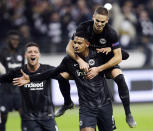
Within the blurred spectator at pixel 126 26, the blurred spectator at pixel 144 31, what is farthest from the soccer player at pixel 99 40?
the blurred spectator at pixel 144 31

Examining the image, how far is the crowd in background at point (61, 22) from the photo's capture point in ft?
67.1

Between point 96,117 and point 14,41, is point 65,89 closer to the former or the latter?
point 96,117

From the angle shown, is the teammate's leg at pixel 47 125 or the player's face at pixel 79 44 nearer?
the player's face at pixel 79 44

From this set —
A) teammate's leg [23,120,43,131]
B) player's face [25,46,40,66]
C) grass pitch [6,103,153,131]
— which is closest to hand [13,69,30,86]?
player's face [25,46,40,66]

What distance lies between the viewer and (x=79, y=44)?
10141 mm

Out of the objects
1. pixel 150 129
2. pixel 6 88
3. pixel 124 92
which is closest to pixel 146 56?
pixel 150 129

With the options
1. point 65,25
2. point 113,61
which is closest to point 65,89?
point 113,61

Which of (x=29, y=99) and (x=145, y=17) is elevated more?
(x=145, y=17)

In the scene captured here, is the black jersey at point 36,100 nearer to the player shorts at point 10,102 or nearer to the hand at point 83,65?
the hand at point 83,65

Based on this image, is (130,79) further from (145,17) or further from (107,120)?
(107,120)

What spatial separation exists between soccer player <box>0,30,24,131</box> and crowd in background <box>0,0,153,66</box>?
244 inches

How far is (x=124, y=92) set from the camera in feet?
35.1

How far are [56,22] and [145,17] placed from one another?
3.04 m

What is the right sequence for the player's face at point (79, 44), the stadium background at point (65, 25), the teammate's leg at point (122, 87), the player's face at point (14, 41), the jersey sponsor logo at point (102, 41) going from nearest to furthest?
1. the player's face at point (79, 44)
2. the jersey sponsor logo at point (102, 41)
3. the teammate's leg at point (122, 87)
4. the player's face at point (14, 41)
5. the stadium background at point (65, 25)
